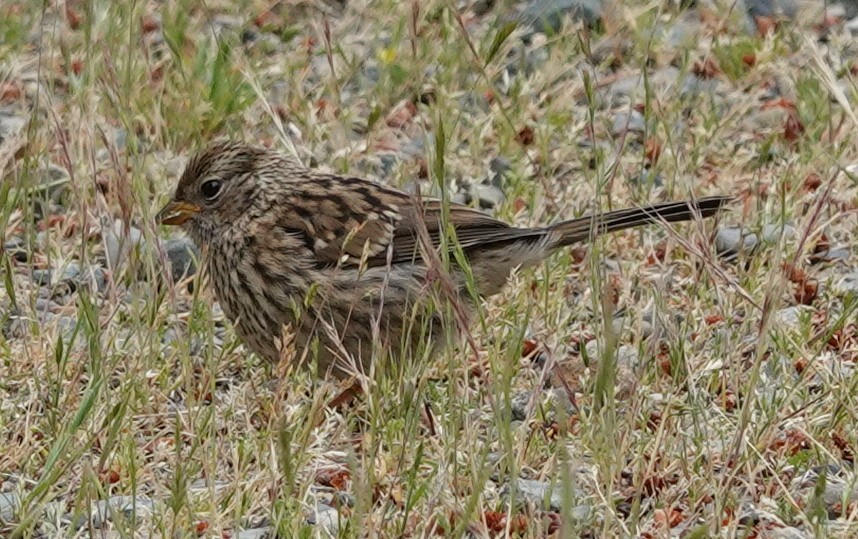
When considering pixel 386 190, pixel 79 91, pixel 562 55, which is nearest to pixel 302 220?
pixel 386 190

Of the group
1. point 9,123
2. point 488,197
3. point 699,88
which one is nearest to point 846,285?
point 488,197

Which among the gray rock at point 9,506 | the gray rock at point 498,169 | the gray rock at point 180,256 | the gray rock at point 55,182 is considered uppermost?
the gray rock at point 9,506

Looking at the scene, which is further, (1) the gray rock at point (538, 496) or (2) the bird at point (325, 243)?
(2) the bird at point (325, 243)

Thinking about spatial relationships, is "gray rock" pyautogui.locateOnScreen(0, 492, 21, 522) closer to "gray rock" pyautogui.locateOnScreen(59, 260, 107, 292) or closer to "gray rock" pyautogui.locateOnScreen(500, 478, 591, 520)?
"gray rock" pyautogui.locateOnScreen(500, 478, 591, 520)

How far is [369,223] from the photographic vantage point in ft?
20.6

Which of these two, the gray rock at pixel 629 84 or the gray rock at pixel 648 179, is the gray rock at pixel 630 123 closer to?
the gray rock at pixel 629 84

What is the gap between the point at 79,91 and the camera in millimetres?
6859

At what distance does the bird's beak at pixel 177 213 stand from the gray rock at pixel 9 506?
2003mm

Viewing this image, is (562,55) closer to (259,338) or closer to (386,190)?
(386,190)

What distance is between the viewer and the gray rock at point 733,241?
659cm

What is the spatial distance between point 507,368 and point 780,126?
407cm

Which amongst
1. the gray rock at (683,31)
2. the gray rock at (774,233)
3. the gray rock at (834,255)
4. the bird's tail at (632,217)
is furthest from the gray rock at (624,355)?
the gray rock at (683,31)

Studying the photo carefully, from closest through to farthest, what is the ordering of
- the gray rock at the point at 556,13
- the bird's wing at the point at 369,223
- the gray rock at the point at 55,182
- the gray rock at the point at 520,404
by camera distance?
the gray rock at the point at 520,404 < the bird's wing at the point at 369,223 < the gray rock at the point at 55,182 < the gray rock at the point at 556,13

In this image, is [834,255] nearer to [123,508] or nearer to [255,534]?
[255,534]
